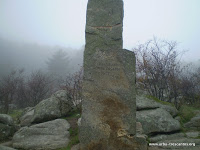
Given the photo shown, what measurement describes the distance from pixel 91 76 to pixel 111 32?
46.3 inches

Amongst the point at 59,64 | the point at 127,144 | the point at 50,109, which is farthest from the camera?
the point at 59,64

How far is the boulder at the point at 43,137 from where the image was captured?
3.33 m

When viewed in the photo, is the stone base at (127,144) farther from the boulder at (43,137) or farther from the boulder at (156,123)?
the boulder at (156,123)

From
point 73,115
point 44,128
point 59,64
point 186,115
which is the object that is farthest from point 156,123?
point 59,64

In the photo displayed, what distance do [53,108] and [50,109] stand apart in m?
0.10

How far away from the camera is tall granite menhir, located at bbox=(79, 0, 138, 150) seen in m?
2.92

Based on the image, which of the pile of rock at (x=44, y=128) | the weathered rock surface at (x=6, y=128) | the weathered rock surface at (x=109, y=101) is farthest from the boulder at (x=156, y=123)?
the weathered rock surface at (x=6, y=128)

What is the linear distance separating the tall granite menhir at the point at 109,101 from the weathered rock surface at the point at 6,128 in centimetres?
242

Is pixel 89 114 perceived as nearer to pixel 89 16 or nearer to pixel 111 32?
pixel 111 32

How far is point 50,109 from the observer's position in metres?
5.19

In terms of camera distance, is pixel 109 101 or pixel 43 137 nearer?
pixel 109 101

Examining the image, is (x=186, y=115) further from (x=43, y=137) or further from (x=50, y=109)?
(x=43, y=137)

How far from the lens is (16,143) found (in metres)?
3.43

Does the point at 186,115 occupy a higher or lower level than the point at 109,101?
lower
